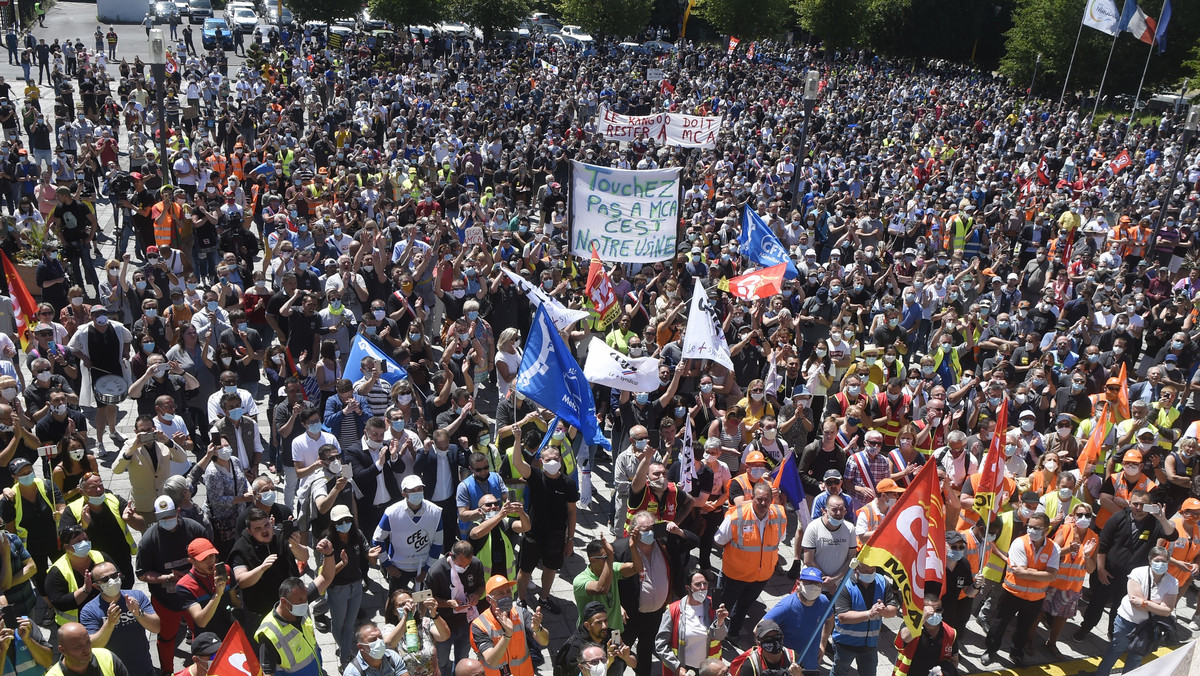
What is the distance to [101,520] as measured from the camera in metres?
7.22

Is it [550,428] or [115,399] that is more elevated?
[550,428]

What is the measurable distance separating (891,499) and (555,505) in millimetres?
2712

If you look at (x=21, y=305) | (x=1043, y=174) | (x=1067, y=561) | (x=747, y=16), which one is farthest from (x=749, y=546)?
(x=747, y=16)

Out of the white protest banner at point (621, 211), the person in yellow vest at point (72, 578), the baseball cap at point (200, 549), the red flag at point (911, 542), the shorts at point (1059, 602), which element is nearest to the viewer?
the person in yellow vest at point (72, 578)

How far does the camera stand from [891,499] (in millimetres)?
8328

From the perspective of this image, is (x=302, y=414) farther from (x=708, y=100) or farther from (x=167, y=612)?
(x=708, y=100)

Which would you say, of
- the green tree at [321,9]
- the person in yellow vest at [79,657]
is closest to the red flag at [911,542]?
the person in yellow vest at [79,657]

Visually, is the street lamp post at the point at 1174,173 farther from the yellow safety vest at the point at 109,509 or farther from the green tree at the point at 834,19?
the green tree at the point at 834,19

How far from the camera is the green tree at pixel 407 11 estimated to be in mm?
45906

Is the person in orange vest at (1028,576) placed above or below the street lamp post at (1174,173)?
below

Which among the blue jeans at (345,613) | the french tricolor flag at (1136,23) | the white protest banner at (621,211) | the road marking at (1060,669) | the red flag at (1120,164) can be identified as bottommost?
the road marking at (1060,669)

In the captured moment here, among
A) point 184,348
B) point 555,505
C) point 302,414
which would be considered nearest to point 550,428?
point 555,505

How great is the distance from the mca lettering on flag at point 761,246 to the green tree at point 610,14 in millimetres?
43377

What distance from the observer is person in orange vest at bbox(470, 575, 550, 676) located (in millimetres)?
6430
